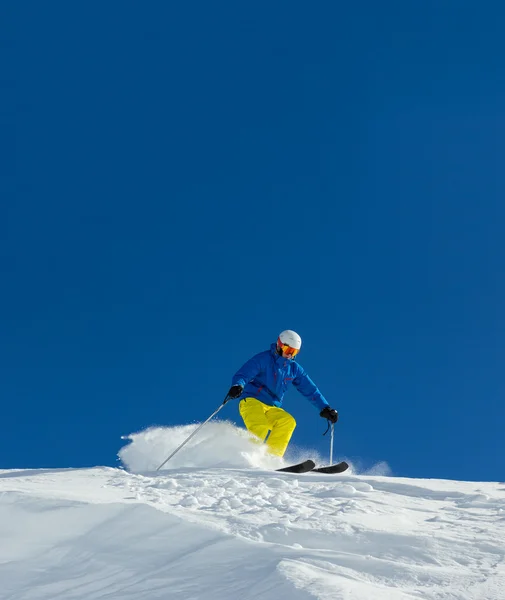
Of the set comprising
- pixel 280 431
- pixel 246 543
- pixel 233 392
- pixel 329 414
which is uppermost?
pixel 329 414

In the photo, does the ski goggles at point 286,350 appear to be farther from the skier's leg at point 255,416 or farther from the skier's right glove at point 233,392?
the skier's right glove at point 233,392

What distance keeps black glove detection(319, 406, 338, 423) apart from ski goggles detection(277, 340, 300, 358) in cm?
123

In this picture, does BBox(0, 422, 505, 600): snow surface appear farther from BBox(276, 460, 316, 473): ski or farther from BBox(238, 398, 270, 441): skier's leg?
BBox(238, 398, 270, 441): skier's leg

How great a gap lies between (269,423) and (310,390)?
1.32 meters

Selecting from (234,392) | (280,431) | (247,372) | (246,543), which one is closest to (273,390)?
(247,372)

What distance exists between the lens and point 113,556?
4.09 m

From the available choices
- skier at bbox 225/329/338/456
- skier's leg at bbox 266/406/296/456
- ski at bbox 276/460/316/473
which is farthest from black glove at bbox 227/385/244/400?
ski at bbox 276/460/316/473

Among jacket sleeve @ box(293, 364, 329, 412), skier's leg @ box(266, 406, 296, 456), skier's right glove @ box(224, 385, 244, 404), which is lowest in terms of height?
skier's leg @ box(266, 406, 296, 456)

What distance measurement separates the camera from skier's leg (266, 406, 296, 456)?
33.4 ft

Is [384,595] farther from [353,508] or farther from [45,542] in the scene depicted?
[45,542]

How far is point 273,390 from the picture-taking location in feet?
35.8

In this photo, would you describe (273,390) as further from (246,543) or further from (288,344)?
(246,543)

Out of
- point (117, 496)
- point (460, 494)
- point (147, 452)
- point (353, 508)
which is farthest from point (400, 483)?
point (147, 452)

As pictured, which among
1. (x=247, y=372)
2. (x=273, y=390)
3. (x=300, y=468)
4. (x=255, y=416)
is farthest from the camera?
(x=273, y=390)
